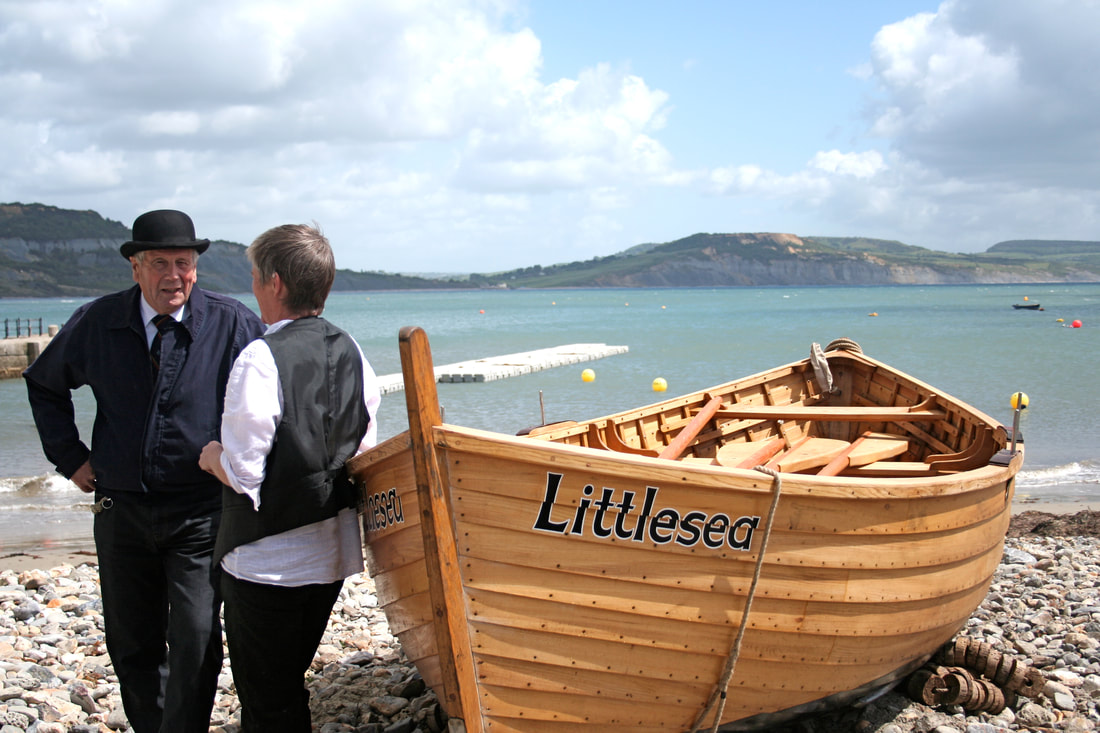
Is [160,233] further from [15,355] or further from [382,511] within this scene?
[15,355]

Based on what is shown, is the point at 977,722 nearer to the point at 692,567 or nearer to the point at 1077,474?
the point at 692,567

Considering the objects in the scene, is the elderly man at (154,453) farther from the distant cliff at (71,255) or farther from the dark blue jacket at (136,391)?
the distant cliff at (71,255)

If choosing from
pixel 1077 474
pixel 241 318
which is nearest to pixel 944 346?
pixel 1077 474

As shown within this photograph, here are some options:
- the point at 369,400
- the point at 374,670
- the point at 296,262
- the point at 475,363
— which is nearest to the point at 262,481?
the point at 369,400

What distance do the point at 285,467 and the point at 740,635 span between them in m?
1.94

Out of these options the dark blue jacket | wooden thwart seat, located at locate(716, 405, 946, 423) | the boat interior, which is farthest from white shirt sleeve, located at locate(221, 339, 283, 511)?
wooden thwart seat, located at locate(716, 405, 946, 423)

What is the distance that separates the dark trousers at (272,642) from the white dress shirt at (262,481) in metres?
0.06

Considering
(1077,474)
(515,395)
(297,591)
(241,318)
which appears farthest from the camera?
(515,395)

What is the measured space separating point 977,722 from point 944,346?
142 ft

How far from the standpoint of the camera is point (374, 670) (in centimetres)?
529

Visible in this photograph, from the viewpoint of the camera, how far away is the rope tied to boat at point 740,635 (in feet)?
11.2

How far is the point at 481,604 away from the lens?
3.30m

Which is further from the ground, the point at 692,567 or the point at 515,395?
the point at 692,567

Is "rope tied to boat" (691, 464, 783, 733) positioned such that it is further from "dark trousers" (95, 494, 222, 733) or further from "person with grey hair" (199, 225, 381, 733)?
"dark trousers" (95, 494, 222, 733)
